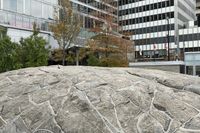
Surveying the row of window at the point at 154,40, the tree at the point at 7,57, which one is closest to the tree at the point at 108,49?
the tree at the point at 7,57

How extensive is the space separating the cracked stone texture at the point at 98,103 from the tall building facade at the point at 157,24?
7016cm

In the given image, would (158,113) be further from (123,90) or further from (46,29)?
(46,29)

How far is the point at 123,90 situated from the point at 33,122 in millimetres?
1990

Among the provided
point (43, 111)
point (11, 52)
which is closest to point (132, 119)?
point (43, 111)

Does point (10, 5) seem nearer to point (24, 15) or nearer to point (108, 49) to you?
point (24, 15)

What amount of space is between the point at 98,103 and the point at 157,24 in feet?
261

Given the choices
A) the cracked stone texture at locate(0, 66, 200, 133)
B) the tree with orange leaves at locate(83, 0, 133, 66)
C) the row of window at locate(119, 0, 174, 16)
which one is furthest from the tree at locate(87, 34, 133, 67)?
the row of window at locate(119, 0, 174, 16)

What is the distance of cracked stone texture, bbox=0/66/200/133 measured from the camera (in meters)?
7.89

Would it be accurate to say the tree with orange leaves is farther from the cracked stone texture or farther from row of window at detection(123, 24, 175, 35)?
row of window at detection(123, 24, 175, 35)

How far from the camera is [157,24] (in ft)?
284

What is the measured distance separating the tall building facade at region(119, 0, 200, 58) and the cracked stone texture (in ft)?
230

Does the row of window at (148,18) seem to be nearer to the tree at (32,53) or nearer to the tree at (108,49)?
the tree at (108,49)

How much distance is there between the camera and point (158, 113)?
26.7 feet

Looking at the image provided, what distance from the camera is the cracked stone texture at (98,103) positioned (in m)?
7.89
